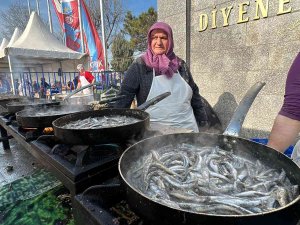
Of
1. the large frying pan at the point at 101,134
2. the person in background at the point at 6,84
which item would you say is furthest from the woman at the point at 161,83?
the person in background at the point at 6,84

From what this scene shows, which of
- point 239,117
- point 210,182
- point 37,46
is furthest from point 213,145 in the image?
point 37,46

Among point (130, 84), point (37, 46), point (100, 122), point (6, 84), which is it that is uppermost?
point (37, 46)

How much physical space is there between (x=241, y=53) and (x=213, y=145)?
136 inches

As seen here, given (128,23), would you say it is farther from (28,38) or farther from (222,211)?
(222,211)

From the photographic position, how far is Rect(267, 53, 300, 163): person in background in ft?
5.12

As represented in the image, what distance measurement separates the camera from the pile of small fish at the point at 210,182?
0.82 metres

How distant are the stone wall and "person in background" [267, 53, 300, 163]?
2.49 metres

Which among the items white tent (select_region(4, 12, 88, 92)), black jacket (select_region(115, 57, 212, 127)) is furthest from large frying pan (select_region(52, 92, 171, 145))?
white tent (select_region(4, 12, 88, 92))

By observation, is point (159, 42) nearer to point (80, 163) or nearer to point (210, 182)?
point (80, 163)

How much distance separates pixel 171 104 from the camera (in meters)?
2.82

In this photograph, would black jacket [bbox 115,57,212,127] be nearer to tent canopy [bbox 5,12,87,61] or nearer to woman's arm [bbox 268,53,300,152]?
woman's arm [bbox 268,53,300,152]

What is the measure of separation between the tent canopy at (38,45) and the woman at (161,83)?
1155 cm

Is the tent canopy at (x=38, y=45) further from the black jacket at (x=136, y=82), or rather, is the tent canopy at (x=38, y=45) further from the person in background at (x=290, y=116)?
the person in background at (x=290, y=116)

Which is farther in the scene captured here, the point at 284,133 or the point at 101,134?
the point at 284,133
